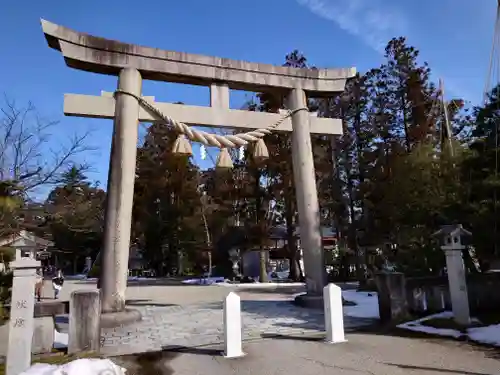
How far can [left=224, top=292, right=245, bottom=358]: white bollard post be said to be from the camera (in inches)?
233

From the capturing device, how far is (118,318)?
8219mm

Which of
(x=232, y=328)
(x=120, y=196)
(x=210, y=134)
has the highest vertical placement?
(x=210, y=134)

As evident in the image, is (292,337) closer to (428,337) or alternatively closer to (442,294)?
(428,337)

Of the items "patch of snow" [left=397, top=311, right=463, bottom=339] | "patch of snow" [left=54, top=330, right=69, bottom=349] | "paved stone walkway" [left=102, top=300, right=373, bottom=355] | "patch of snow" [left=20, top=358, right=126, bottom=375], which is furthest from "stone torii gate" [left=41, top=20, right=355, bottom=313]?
"patch of snow" [left=20, top=358, right=126, bottom=375]

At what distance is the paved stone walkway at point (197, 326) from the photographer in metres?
6.82

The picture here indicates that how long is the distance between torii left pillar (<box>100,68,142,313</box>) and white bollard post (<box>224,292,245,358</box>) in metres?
3.64

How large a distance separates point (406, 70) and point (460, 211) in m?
20.0

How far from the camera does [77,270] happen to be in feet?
156

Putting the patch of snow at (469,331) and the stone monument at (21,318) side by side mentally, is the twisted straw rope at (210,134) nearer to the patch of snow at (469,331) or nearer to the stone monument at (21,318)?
the stone monument at (21,318)

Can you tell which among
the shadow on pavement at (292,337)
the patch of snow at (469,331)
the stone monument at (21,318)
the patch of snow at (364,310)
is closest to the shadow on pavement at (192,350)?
the shadow on pavement at (292,337)

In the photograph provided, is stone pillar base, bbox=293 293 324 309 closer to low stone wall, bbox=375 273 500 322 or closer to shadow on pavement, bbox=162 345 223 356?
low stone wall, bbox=375 273 500 322

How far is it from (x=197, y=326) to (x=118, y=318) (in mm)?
1754

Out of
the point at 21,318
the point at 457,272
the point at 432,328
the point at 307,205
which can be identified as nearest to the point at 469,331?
the point at 432,328

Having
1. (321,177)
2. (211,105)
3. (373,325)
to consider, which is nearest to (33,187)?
(211,105)
